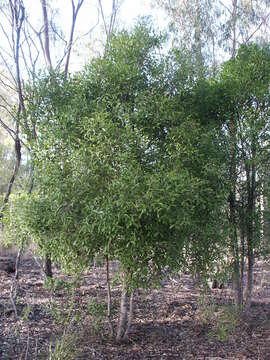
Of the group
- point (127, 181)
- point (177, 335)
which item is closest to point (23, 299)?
point (177, 335)

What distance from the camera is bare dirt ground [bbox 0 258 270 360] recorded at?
173 inches

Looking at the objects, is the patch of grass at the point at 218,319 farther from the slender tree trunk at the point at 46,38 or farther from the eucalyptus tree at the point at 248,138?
the slender tree trunk at the point at 46,38

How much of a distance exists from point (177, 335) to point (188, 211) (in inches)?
79.7

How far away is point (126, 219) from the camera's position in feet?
12.0

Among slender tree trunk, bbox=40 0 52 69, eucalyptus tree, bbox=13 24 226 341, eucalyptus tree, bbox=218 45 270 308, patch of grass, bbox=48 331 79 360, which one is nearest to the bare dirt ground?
patch of grass, bbox=48 331 79 360

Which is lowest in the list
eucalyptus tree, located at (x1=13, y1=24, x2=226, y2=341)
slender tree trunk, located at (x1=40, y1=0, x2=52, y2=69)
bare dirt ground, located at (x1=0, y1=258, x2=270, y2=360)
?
bare dirt ground, located at (x1=0, y1=258, x2=270, y2=360)

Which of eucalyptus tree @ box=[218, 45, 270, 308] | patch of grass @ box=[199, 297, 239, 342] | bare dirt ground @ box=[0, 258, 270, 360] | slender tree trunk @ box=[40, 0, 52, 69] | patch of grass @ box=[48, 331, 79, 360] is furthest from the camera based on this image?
slender tree trunk @ box=[40, 0, 52, 69]

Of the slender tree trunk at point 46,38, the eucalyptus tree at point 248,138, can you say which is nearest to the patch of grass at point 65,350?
the eucalyptus tree at point 248,138

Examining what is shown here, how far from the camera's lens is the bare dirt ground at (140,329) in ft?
14.4

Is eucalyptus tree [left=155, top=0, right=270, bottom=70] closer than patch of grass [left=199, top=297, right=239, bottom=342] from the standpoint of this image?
No

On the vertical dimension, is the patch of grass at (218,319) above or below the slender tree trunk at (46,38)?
below

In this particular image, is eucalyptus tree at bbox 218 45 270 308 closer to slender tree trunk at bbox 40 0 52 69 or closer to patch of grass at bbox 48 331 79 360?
patch of grass at bbox 48 331 79 360

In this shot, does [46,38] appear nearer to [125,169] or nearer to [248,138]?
[248,138]

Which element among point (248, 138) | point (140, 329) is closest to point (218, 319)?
point (140, 329)
